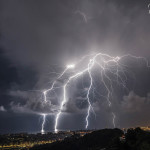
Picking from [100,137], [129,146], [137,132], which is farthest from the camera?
[100,137]

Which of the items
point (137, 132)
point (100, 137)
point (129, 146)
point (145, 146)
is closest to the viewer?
point (145, 146)

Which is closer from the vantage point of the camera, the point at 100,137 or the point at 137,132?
the point at 137,132

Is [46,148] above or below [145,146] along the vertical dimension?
below

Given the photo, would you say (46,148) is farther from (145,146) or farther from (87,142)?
(145,146)

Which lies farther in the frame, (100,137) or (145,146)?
(100,137)

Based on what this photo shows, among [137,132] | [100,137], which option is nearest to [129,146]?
[137,132]

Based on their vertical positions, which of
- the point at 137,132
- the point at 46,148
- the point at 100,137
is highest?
the point at 137,132

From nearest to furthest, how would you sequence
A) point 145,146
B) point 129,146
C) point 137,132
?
point 145,146 < point 129,146 < point 137,132

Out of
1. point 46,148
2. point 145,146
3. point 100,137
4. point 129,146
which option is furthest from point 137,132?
point 46,148

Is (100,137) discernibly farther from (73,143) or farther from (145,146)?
(145,146)

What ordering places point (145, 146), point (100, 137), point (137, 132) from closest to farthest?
point (145, 146), point (137, 132), point (100, 137)
